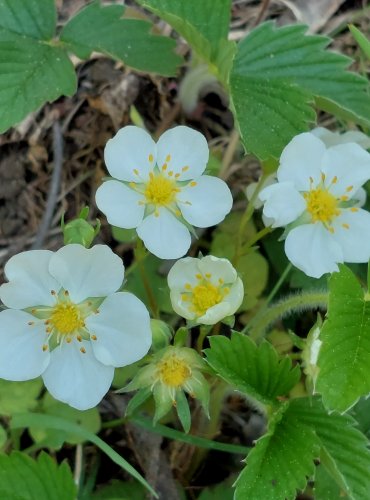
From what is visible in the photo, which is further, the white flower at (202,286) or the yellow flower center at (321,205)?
the yellow flower center at (321,205)

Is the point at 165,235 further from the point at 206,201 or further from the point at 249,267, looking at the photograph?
the point at 249,267

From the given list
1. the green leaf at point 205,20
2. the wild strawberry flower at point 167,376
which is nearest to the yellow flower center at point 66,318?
the wild strawberry flower at point 167,376

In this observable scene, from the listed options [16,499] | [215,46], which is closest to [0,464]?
[16,499]

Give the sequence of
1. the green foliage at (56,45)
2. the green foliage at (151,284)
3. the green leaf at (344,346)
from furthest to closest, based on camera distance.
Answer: the green foliage at (151,284) < the green foliage at (56,45) < the green leaf at (344,346)

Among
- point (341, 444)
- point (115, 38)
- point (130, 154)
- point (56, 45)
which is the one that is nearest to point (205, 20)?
point (115, 38)

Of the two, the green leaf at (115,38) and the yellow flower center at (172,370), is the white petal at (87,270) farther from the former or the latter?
the green leaf at (115,38)

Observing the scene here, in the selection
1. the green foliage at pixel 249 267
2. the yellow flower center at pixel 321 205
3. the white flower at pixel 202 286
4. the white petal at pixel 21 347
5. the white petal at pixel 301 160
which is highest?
the white petal at pixel 301 160
